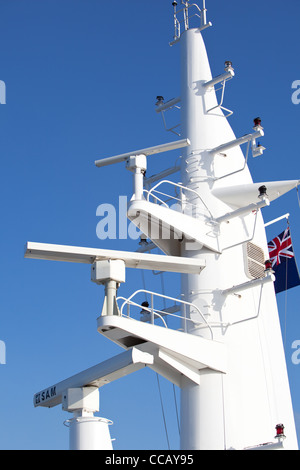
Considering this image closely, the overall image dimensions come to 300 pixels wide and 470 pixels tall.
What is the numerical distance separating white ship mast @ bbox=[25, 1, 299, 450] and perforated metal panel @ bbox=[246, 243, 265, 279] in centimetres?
3

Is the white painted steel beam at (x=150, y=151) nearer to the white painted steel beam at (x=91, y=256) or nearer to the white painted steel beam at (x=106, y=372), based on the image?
the white painted steel beam at (x=91, y=256)

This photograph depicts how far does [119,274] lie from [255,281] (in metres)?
3.98

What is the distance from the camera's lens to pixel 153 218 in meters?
17.4

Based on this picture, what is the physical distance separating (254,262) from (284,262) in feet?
5.65

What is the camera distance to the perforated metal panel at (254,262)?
60.8ft

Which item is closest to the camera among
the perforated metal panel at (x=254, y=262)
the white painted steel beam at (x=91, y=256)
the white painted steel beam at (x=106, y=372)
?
the white painted steel beam at (x=106, y=372)

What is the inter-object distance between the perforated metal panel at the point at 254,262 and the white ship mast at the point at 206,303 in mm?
27

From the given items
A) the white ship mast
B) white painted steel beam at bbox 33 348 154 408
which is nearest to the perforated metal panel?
the white ship mast

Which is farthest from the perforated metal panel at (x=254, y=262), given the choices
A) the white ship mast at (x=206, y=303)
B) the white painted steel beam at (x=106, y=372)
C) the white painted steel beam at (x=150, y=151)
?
the white painted steel beam at (x=106, y=372)

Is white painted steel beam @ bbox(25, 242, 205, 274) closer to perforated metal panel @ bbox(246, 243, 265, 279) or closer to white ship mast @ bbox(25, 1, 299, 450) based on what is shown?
white ship mast @ bbox(25, 1, 299, 450)

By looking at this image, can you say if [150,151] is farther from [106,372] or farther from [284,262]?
[284,262]

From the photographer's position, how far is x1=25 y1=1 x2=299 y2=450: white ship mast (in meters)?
14.0

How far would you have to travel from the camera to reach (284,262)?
66.5 ft
